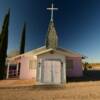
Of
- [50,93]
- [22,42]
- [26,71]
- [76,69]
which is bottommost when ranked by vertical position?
[50,93]

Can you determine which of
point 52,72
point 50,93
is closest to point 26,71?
point 52,72

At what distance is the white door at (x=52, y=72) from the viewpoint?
17.6 metres

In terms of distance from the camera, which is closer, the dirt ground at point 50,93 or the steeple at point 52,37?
the dirt ground at point 50,93

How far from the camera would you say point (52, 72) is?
701 inches

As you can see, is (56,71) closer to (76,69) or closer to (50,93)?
(50,93)

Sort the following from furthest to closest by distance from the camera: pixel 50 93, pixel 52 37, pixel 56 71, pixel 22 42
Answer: pixel 22 42, pixel 52 37, pixel 56 71, pixel 50 93

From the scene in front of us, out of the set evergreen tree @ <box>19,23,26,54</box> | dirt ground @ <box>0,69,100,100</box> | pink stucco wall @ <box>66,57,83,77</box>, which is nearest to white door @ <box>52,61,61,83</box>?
dirt ground @ <box>0,69,100,100</box>

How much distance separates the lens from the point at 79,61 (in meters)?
25.0

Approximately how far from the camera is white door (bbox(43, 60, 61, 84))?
1758 centimetres

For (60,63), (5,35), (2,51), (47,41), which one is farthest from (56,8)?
(60,63)

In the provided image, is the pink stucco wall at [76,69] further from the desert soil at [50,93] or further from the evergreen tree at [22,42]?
the evergreen tree at [22,42]

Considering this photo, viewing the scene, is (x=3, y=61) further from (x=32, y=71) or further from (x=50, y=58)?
(x=50, y=58)

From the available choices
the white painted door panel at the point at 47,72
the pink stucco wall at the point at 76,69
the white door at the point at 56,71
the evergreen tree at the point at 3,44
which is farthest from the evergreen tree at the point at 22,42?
the white door at the point at 56,71

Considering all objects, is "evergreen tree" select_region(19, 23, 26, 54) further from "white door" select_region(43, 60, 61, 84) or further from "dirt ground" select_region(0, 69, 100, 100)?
"dirt ground" select_region(0, 69, 100, 100)
